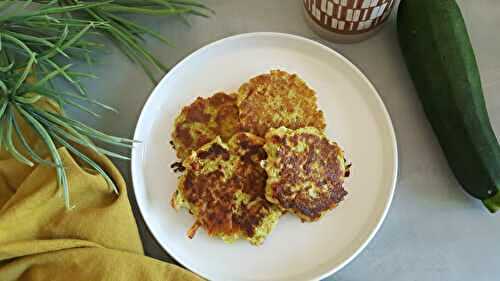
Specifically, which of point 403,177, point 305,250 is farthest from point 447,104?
point 305,250

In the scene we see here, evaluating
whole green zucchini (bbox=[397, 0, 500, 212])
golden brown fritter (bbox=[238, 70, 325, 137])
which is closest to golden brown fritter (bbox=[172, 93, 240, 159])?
golden brown fritter (bbox=[238, 70, 325, 137])

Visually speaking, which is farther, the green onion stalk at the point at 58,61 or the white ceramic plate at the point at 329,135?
the white ceramic plate at the point at 329,135

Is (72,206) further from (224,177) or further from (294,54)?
(294,54)

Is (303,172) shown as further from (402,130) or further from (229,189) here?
(402,130)

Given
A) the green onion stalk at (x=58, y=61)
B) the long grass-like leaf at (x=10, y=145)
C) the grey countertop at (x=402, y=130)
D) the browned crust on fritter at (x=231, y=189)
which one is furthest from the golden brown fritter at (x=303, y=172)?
the long grass-like leaf at (x=10, y=145)

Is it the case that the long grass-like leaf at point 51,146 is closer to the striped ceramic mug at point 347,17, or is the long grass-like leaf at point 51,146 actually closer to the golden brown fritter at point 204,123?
the golden brown fritter at point 204,123
